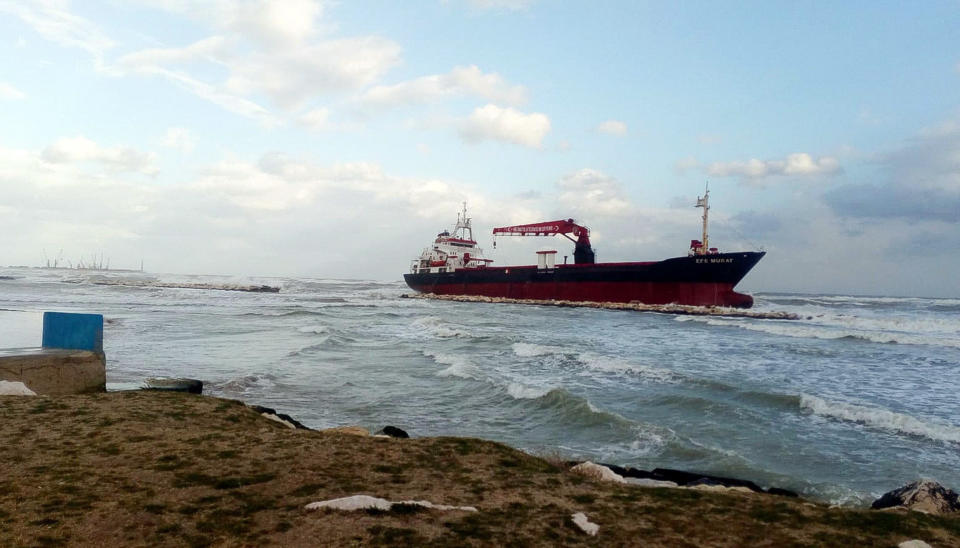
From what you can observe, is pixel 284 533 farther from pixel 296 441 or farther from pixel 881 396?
pixel 881 396

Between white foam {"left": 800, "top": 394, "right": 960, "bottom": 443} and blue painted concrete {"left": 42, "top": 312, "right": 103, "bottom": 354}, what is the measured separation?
43.1 feet

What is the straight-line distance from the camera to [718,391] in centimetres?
1299

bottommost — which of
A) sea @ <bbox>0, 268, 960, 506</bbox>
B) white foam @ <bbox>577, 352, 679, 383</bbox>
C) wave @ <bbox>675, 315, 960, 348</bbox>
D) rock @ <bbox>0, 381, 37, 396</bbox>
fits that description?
sea @ <bbox>0, 268, 960, 506</bbox>

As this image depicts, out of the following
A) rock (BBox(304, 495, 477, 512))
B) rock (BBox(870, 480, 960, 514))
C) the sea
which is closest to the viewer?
rock (BBox(304, 495, 477, 512))

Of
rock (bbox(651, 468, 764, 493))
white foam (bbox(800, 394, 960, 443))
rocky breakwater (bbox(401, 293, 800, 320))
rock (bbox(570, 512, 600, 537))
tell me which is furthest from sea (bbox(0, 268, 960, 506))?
rocky breakwater (bbox(401, 293, 800, 320))

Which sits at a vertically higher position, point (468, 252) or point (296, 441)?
point (468, 252)

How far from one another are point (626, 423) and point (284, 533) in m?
7.57

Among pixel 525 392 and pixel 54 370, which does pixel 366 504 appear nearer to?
pixel 54 370

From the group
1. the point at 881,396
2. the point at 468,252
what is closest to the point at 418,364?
the point at 881,396

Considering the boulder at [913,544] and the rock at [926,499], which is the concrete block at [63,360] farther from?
the rock at [926,499]

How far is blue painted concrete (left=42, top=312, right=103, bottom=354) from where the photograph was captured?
28.4 feet

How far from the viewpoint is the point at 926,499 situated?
526cm

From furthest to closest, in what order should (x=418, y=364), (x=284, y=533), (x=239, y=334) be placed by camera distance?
(x=239, y=334) → (x=418, y=364) → (x=284, y=533)

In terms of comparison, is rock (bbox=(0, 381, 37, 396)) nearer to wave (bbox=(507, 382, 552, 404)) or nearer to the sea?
the sea
